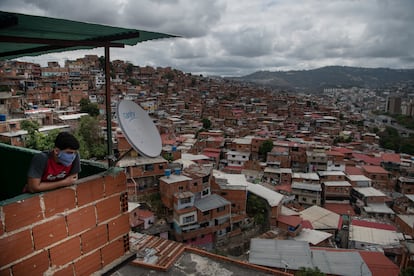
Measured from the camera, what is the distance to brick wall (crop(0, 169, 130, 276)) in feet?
5.74

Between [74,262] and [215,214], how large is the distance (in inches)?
510

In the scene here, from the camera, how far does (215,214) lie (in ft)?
48.0

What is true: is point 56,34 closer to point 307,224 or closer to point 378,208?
point 307,224

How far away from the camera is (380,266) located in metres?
11.5

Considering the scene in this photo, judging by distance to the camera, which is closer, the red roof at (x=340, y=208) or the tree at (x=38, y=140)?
the tree at (x=38, y=140)

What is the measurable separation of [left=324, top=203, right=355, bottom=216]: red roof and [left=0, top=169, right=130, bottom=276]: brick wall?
20.2m

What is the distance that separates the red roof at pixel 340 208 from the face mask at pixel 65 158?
67.8 ft

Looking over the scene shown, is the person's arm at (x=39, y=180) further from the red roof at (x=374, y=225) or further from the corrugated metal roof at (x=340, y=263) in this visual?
the red roof at (x=374, y=225)

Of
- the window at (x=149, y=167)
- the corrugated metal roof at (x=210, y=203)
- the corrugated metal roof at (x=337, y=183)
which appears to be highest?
the window at (x=149, y=167)

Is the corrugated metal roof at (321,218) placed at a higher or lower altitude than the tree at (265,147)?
lower

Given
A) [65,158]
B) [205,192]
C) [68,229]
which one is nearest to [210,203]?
[205,192]

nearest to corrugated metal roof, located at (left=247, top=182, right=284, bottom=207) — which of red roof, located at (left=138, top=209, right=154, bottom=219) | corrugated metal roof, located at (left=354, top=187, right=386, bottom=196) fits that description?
red roof, located at (left=138, top=209, right=154, bottom=219)

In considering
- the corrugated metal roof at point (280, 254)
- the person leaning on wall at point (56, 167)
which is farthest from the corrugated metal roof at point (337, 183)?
the person leaning on wall at point (56, 167)

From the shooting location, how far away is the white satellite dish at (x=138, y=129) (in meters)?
2.27
